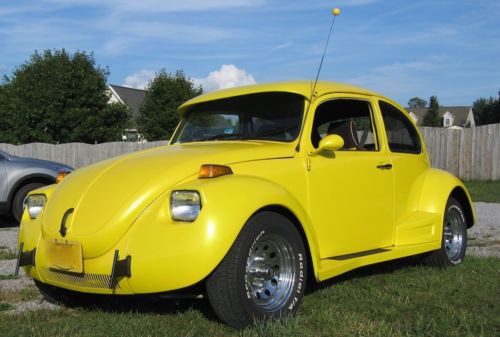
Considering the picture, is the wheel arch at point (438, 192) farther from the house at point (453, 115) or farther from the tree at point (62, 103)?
Result: the house at point (453, 115)

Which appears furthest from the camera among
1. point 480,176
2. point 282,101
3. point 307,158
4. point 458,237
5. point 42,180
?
point 480,176

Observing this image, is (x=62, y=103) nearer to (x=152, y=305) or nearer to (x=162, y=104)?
(x=162, y=104)

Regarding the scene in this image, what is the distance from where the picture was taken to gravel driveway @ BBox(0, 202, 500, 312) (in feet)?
15.8

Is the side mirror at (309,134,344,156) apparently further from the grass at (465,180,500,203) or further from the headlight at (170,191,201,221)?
the grass at (465,180,500,203)

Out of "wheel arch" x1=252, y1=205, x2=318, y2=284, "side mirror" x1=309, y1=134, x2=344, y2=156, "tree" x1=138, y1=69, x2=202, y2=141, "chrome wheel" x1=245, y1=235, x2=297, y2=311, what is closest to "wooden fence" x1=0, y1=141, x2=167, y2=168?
"tree" x1=138, y1=69, x2=202, y2=141

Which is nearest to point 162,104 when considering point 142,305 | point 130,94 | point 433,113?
point 130,94

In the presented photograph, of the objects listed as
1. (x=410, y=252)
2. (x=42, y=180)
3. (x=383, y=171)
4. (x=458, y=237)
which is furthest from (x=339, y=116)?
→ (x=42, y=180)

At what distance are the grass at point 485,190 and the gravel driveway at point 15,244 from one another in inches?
51.2

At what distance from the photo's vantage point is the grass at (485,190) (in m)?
13.7

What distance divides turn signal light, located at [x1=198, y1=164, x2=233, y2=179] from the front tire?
40 centimetres

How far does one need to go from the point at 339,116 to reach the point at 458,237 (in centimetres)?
200

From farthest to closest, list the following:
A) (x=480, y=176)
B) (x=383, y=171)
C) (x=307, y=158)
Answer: (x=480, y=176)
(x=383, y=171)
(x=307, y=158)

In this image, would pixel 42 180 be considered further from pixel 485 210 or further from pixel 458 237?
pixel 485 210

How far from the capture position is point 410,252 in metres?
5.33
